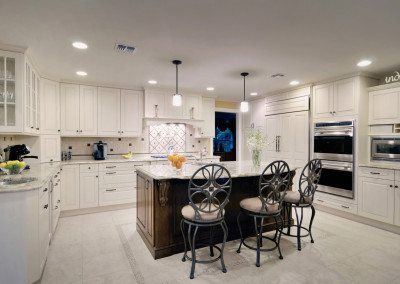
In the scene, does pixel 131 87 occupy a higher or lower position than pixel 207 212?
higher

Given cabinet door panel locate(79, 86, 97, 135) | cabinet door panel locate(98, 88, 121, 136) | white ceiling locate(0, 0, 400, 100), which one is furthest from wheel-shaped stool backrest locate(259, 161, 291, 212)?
cabinet door panel locate(79, 86, 97, 135)

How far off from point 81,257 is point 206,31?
9.21 feet

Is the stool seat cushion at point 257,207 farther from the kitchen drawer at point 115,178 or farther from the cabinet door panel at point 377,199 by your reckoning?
the kitchen drawer at point 115,178

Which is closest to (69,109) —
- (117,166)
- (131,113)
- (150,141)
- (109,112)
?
(109,112)

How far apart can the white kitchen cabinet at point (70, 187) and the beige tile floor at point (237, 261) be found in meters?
0.72

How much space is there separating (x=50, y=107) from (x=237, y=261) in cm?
385

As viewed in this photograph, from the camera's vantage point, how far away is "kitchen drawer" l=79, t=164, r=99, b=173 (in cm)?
415

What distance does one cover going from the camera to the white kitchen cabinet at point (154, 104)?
487cm

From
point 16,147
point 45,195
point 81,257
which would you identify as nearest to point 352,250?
point 81,257

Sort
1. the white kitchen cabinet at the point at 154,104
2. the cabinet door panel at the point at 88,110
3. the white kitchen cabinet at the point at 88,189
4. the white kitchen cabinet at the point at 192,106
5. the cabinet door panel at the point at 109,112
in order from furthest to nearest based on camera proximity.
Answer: the white kitchen cabinet at the point at 192,106
the white kitchen cabinet at the point at 154,104
the cabinet door panel at the point at 109,112
the cabinet door panel at the point at 88,110
the white kitchen cabinet at the point at 88,189

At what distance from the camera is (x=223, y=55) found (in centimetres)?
301

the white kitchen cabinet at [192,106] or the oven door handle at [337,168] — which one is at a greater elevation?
the white kitchen cabinet at [192,106]

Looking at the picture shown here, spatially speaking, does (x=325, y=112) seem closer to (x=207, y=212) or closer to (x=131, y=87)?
(x=207, y=212)

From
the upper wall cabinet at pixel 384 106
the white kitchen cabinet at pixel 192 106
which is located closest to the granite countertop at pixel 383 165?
the upper wall cabinet at pixel 384 106
